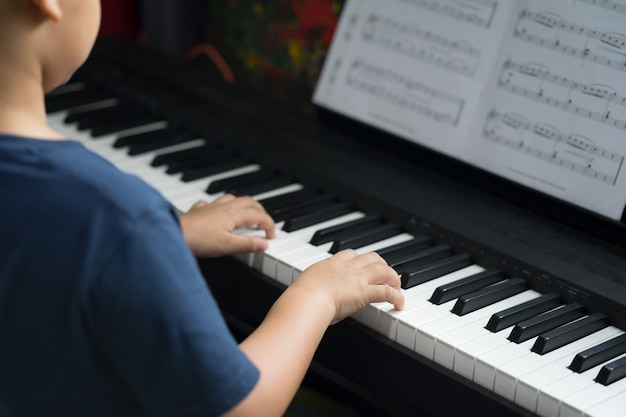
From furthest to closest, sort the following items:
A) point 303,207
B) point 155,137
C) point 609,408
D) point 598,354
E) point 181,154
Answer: point 155,137 < point 181,154 < point 303,207 < point 598,354 < point 609,408

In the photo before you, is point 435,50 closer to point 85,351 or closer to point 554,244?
point 554,244

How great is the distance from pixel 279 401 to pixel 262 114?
46.9 inches

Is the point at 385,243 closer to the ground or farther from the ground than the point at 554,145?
closer to the ground

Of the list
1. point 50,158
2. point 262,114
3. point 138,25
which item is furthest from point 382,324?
point 138,25

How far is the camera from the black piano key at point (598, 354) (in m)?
1.50

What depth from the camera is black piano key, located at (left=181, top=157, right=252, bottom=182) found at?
213 centimetres

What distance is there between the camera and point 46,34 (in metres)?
1.19

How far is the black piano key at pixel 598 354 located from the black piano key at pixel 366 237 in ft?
1.56

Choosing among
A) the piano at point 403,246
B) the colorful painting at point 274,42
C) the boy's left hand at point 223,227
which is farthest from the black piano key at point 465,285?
the colorful painting at point 274,42

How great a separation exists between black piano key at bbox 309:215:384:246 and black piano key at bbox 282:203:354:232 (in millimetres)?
53

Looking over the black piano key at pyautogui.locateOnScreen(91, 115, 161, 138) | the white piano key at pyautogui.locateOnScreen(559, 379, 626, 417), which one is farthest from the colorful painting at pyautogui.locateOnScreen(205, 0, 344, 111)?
the white piano key at pyautogui.locateOnScreen(559, 379, 626, 417)

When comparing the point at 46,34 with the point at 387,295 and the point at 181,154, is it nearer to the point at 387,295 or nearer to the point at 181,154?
the point at 387,295

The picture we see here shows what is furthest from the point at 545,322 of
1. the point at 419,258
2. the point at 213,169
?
the point at 213,169

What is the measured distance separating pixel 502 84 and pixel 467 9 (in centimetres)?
18
